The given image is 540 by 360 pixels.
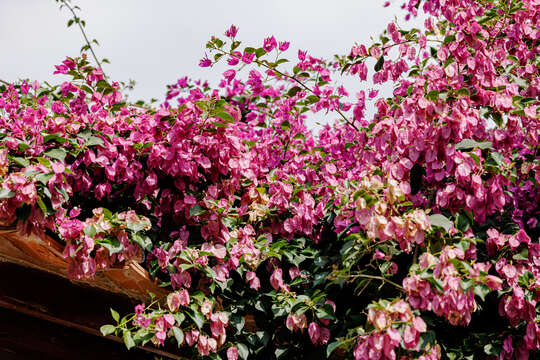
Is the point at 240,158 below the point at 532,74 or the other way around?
below

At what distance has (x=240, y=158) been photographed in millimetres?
2434

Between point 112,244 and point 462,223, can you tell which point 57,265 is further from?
point 462,223

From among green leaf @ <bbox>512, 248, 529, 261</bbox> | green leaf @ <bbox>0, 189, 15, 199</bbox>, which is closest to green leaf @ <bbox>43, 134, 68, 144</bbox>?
green leaf @ <bbox>0, 189, 15, 199</bbox>

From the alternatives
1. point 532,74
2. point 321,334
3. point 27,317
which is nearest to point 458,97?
point 532,74

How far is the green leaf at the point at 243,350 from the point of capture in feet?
7.63

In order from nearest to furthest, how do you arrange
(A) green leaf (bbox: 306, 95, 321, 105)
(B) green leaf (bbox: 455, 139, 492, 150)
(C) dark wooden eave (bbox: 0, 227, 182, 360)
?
(B) green leaf (bbox: 455, 139, 492, 150) < (A) green leaf (bbox: 306, 95, 321, 105) < (C) dark wooden eave (bbox: 0, 227, 182, 360)

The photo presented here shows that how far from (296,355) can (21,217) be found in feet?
4.44

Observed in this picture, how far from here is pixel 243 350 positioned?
2.34 meters

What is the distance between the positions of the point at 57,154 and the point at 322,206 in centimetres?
127

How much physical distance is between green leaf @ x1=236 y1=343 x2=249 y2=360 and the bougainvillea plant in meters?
0.04

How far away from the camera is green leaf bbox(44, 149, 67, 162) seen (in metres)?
2.09

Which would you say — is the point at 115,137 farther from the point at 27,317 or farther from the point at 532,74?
the point at 532,74

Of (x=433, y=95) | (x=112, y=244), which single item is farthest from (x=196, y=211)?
(x=433, y=95)

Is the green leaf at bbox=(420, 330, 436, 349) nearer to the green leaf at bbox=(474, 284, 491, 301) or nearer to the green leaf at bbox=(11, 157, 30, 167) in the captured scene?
the green leaf at bbox=(474, 284, 491, 301)
